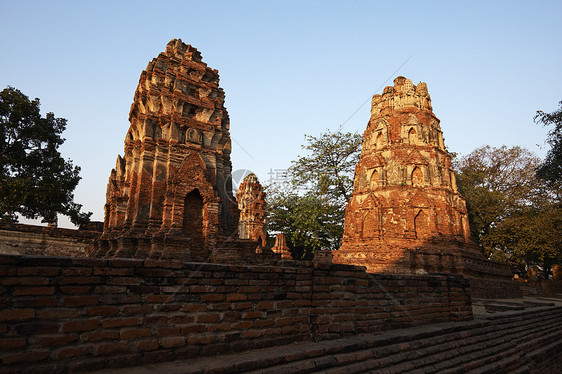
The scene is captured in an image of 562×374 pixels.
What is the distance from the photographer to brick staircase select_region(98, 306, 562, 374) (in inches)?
122

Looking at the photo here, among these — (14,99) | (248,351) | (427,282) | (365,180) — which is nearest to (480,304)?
(427,282)

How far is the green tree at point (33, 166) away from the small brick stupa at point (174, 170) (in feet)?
17.0

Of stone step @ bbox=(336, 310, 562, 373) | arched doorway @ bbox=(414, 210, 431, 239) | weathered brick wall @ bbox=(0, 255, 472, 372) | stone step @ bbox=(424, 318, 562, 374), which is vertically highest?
arched doorway @ bbox=(414, 210, 431, 239)

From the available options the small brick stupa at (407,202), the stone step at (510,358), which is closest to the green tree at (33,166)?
the small brick stupa at (407,202)

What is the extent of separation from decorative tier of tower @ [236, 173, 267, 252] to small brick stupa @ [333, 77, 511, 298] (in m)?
6.46

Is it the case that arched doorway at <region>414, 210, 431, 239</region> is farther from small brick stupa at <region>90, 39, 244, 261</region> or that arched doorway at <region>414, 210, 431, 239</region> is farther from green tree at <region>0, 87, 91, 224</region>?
green tree at <region>0, 87, 91, 224</region>

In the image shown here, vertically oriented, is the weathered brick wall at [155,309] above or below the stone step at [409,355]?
above

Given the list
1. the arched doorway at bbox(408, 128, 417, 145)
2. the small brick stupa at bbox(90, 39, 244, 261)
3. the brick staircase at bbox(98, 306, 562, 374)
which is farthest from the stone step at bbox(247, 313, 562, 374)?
the arched doorway at bbox(408, 128, 417, 145)

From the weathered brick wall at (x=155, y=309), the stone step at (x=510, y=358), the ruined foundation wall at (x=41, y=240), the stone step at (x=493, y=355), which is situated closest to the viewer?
the weathered brick wall at (x=155, y=309)

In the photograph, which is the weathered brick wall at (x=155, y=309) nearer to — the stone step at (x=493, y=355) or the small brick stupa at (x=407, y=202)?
the stone step at (x=493, y=355)

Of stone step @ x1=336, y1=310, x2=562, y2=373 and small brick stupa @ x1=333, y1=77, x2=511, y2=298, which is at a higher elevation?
small brick stupa @ x1=333, y1=77, x2=511, y2=298

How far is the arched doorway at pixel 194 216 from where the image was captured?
32.9 ft

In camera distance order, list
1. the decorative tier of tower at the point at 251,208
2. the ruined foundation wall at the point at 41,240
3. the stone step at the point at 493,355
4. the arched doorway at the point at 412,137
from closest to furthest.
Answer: the stone step at the point at 493,355 → the ruined foundation wall at the point at 41,240 → the arched doorway at the point at 412,137 → the decorative tier of tower at the point at 251,208

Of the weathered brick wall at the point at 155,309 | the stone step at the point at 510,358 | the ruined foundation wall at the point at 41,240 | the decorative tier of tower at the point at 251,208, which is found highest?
the decorative tier of tower at the point at 251,208
